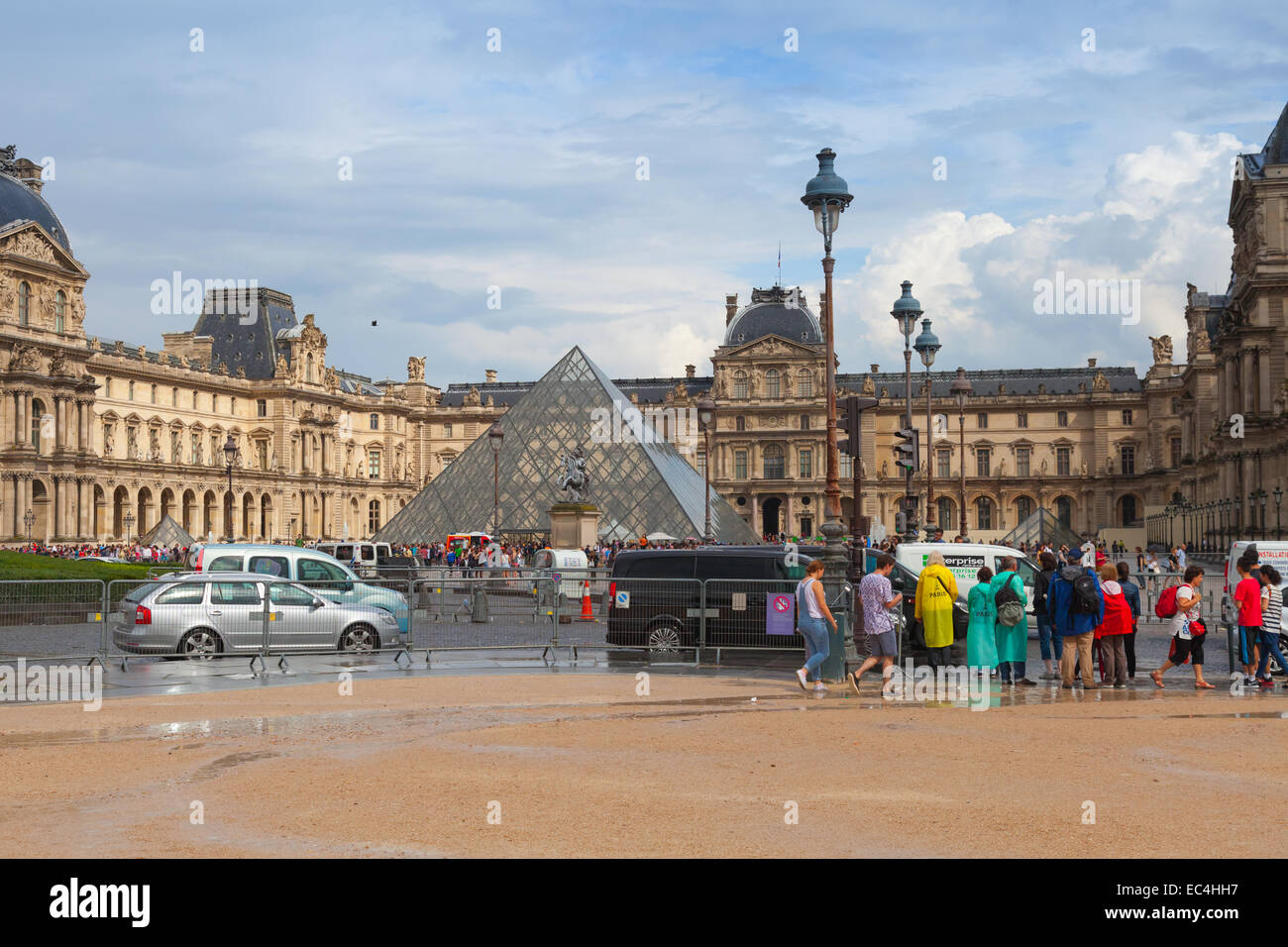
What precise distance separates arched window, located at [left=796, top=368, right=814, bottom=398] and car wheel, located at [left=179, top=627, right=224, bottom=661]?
68.5m

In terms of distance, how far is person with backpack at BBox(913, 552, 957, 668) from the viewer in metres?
12.7

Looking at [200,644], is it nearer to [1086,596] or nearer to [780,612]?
[780,612]

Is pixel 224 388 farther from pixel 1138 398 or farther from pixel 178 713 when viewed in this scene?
pixel 178 713

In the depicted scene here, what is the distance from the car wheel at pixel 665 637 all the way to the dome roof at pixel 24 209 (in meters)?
47.7

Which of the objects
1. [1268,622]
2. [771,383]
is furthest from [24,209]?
[1268,622]

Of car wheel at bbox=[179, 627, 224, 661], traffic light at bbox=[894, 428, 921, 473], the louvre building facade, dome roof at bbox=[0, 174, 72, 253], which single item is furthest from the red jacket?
dome roof at bbox=[0, 174, 72, 253]

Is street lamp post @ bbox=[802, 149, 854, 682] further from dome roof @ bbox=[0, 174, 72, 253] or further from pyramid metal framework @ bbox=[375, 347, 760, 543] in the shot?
dome roof @ bbox=[0, 174, 72, 253]

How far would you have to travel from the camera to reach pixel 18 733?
9.70m

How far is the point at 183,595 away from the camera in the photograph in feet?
46.1

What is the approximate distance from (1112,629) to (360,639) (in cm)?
821

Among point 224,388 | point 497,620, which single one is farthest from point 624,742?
point 224,388

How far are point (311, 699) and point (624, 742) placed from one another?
12.4 ft

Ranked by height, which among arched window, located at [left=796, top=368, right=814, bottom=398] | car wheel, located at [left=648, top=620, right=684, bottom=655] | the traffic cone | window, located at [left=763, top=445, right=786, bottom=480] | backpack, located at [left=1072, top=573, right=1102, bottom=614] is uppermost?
arched window, located at [left=796, top=368, right=814, bottom=398]

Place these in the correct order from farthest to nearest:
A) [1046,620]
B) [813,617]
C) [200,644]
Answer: [200,644] < [1046,620] < [813,617]
